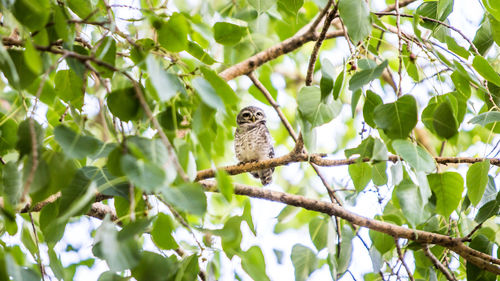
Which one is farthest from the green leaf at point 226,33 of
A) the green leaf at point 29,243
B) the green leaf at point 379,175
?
the green leaf at point 29,243

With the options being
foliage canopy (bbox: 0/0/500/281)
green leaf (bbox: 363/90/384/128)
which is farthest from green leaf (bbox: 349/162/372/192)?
green leaf (bbox: 363/90/384/128)

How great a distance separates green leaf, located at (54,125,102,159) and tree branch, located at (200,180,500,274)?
83 cm

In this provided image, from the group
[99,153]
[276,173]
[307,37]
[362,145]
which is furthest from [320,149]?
[99,153]

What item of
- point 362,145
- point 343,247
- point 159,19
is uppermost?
point 159,19

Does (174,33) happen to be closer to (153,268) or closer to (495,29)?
(153,268)

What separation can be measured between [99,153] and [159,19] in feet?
1.14

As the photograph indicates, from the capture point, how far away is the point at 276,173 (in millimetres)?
4070

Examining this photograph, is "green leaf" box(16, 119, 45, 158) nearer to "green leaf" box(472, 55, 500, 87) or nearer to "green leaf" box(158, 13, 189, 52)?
"green leaf" box(158, 13, 189, 52)

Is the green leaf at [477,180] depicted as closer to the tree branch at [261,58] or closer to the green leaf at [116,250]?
the green leaf at [116,250]

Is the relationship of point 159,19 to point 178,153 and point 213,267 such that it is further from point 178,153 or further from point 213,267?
point 213,267

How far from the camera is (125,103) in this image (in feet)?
3.72

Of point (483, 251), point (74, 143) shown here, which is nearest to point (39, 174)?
point (74, 143)

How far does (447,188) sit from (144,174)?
871 mm

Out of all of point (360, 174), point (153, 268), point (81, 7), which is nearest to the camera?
point (153, 268)
